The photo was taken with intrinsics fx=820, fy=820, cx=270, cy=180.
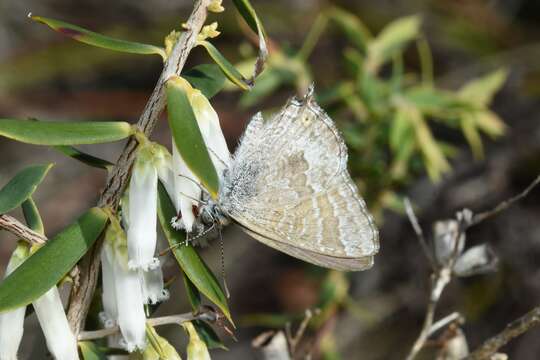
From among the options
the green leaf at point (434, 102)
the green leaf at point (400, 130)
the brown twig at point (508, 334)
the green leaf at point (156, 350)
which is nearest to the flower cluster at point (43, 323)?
the green leaf at point (156, 350)

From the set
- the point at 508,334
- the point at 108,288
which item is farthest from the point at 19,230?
the point at 508,334

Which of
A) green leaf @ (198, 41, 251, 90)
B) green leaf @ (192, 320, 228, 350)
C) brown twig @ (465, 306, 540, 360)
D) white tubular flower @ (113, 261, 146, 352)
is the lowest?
brown twig @ (465, 306, 540, 360)

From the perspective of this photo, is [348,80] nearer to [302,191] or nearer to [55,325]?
[302,191]

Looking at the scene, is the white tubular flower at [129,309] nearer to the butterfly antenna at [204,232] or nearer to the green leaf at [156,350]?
the green leaf at [156,350]

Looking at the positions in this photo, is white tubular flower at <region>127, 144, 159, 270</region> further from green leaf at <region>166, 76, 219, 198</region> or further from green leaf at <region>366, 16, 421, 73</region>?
green leaf at <region>366, 16, 421, 73</region>

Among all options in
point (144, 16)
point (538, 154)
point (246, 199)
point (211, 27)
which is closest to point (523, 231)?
point (538, 154)

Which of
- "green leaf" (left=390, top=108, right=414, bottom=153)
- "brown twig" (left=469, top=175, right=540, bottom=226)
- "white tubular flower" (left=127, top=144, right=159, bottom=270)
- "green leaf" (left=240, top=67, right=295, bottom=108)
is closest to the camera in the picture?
"white tubular flower" (left=127, top=144, right=159, bottom=270)

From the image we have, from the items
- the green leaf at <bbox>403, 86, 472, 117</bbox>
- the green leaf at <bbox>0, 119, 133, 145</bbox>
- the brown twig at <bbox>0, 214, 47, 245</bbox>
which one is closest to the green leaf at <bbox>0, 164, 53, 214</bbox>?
the brown twig at <bbox>0, 214, 47, 245</bbox>
